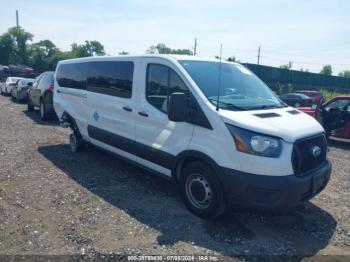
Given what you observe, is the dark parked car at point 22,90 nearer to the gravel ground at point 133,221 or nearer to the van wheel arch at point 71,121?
the van wheel arch at point 71,121

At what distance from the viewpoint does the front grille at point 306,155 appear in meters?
4.06

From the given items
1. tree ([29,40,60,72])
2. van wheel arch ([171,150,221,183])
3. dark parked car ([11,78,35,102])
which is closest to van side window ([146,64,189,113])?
van wheel arch ([171,150,221,183])

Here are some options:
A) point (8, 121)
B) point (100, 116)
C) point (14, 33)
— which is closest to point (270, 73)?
point (8, 121)

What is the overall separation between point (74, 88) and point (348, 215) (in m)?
5.75

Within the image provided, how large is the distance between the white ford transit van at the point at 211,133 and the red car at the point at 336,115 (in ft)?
19.3

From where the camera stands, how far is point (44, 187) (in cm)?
570

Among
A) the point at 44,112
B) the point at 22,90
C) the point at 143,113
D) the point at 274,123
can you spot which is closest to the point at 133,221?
the point at 143,113

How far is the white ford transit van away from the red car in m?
5.87

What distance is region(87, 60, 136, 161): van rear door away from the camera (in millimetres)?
5734

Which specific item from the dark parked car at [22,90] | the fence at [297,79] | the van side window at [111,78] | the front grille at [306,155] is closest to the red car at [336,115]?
the front grille at [306,155]

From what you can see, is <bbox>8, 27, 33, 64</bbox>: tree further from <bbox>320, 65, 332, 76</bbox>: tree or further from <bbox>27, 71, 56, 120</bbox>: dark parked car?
<bbox>320, 65, 332, 76</bbox>: tree

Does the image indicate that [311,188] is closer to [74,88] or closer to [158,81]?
[158,81]

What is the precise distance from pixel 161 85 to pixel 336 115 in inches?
286

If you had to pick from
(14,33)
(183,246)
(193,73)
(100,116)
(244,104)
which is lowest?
(183,246)
